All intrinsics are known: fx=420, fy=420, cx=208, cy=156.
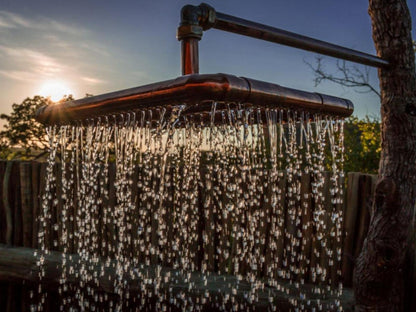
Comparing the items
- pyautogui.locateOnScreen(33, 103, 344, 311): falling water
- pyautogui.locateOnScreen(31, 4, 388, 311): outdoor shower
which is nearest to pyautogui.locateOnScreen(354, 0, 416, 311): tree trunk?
pyautogui.locateOnScreen(31, 4, 388, 311): outdoor shower

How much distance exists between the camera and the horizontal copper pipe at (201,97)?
4.82ft

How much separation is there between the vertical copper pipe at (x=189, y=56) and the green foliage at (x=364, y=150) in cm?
804

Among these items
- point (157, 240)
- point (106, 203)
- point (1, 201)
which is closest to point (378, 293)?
point (157, 240)

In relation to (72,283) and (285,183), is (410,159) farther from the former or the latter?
(72,283)

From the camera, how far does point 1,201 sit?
623cm

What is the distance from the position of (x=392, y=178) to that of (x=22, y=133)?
2045 cm

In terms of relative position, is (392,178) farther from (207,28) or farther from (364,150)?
(364,150)

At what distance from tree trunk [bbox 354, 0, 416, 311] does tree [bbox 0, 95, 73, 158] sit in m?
19.8

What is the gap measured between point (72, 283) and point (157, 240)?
1078 millimetres

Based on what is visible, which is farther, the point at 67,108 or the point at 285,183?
the point at 285,183

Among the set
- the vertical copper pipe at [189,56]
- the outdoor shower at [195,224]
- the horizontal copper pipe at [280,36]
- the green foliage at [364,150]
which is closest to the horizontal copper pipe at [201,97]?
the vertical copper pipe at [189,56]

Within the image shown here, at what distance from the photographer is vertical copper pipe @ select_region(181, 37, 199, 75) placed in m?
1.83

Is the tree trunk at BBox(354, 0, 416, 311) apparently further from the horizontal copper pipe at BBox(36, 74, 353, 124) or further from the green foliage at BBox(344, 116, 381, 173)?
the green foliage at BBox(344, 116, 381, 173)

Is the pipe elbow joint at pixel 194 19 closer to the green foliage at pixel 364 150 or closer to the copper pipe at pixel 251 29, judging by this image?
the copper pipe at pixel 251 29
